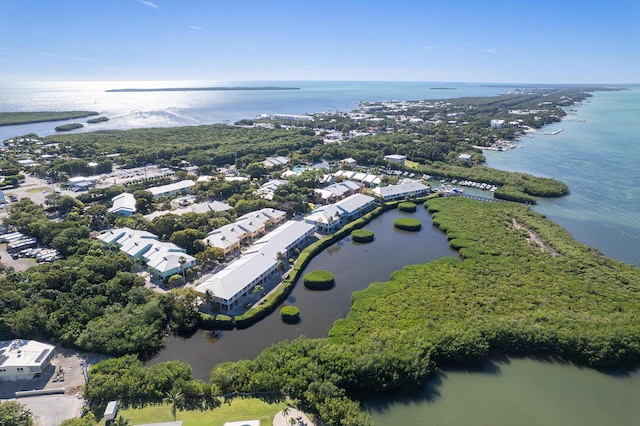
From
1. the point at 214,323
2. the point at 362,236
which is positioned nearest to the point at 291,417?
the point at 214,323

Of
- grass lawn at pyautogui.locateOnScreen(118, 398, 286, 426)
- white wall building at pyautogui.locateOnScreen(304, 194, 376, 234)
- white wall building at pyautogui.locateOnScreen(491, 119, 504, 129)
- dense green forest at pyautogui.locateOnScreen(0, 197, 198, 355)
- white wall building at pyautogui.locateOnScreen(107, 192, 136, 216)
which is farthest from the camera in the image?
white wall building at pyautogui.locateOnScreen(491, 119, 504, 129)

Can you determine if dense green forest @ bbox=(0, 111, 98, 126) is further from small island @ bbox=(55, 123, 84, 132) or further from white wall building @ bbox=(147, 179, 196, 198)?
white wall building @ bbox=(147, 179, 196, 198)

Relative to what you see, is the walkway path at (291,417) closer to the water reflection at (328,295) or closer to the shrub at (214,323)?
the water reflection at (328,295)

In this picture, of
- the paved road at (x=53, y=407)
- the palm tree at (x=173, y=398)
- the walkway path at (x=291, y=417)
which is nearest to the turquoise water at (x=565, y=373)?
the walkway path at (x=291, y=417)

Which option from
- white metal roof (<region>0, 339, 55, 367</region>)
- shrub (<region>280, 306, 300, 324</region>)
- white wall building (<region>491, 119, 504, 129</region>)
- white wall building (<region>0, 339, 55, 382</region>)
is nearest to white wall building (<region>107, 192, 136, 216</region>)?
white metal roof (<region>0, 339, 55, 367</region>)

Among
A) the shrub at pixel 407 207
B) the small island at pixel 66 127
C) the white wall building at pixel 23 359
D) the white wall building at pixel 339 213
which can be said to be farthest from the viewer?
the small island at pixel 66 127

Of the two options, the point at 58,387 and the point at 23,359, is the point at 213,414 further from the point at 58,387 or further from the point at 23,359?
the point at 23,359
